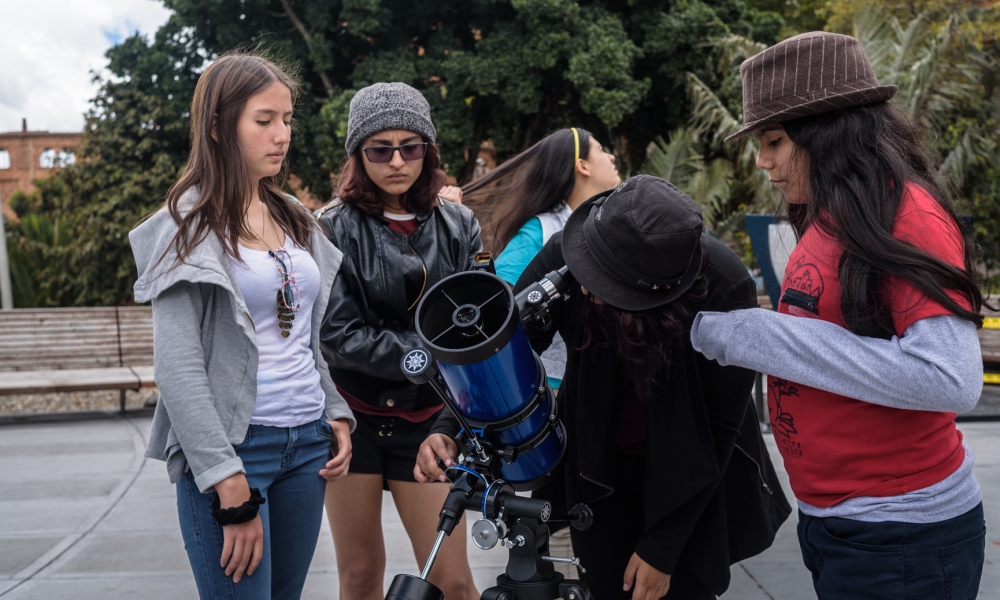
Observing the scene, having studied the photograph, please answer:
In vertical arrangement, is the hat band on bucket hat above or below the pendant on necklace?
above

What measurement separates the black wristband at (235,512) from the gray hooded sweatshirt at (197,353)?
0.05m

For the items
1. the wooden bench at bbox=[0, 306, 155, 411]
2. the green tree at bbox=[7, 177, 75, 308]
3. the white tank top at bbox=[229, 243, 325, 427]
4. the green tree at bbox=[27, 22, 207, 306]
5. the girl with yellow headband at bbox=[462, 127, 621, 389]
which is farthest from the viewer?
the green tree at bbox=[27, 22, 207, 306]

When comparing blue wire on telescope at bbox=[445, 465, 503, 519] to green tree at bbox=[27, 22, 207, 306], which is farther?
green tree at bbox=[27, 22, 207, 306]

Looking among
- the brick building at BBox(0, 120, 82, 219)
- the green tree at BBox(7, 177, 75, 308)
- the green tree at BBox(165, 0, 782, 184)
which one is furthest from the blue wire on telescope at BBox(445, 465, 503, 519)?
the brick building at BBox(0, 120, 82, 219)

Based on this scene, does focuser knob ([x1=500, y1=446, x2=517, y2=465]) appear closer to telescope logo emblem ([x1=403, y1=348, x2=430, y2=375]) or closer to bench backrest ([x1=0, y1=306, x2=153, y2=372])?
telescope logo emblem ([x1=403, y1=348, x2=430, y2=375])

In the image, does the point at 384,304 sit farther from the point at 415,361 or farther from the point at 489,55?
the point at 489,55

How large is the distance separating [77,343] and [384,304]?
22.2 ft

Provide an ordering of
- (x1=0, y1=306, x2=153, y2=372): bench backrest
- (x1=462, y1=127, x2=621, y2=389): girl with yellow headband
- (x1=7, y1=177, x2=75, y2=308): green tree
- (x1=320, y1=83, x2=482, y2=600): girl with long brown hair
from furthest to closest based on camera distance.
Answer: (x1=7, y1=177, x2=75, y2=308): green tree, (x1=0, y1=306, x2=153, y2=372): bench backrest, (x1=462, y1=127, x2=621, y2=389): girl with yellow headband, (x1=320, y1=83, x2=482, y2=600): girl with long brown hair

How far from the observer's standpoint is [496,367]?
145 cm

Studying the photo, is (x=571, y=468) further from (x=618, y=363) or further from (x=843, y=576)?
Answer: (x=843, y=576)

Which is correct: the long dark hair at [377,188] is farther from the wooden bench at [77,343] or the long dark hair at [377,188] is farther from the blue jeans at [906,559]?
the wooden bench at [77,343]

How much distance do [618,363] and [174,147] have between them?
1638cm

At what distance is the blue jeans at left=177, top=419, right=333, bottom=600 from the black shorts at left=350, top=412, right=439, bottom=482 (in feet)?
1.19

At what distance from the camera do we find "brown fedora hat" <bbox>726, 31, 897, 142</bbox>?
5.16 feet
